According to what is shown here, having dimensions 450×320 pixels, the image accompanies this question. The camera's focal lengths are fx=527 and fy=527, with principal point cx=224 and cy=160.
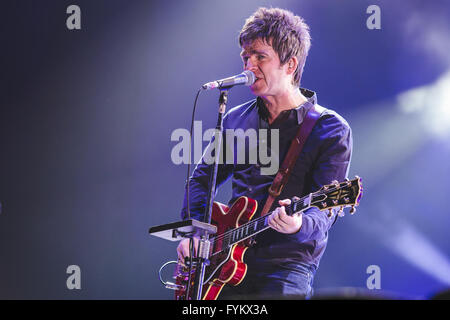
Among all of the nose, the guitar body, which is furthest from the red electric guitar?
the nose

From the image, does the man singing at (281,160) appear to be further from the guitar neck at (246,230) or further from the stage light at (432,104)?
the stage light at (432,104)

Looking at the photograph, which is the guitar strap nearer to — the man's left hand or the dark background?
the man's left hand

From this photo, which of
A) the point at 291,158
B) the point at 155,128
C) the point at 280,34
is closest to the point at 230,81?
the point at 291,158

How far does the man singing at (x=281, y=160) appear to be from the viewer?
2961mm

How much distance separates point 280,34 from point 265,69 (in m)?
0.26

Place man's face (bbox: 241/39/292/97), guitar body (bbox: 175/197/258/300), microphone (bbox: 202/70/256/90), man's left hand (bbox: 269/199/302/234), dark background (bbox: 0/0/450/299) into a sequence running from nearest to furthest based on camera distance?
microphone (bbox: 202/70/256/90), man's left hand (bbox: 269/199/302/234), guitar body (bbox: 175/197/258/300), man's face (bbox: 241/39/292/97), dark background (bbox: 0/0/450/299)

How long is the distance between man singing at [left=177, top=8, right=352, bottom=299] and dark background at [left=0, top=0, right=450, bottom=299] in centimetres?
76

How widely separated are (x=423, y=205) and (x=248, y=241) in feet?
6.03

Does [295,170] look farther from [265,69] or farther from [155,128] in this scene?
[155,128]

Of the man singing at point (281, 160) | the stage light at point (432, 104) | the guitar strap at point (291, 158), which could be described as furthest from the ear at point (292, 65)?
the stage light at point (432, 104)

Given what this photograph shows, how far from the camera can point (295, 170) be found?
315 cm

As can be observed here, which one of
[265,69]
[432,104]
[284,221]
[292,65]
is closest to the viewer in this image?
[284,221]

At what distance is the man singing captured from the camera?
296 centimetres
